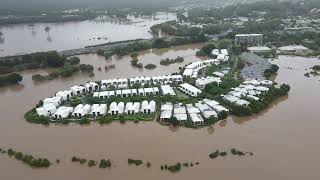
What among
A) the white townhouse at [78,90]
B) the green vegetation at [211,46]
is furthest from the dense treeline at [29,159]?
the green vegetation at [211,46]

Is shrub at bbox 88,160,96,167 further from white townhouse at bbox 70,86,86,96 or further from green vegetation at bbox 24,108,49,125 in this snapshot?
white townhouse at bbox 70,86,86,96

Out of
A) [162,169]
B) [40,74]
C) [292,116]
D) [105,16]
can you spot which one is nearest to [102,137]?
[162,169]

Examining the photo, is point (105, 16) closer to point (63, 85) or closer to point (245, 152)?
point (63, 85)

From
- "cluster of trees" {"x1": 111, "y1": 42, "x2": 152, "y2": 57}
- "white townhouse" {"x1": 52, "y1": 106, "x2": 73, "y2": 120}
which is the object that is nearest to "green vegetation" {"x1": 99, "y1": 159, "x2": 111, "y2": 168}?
"white townhouse" {"x1": 52, "y1": 106, "x2": 73, "y2": 120}

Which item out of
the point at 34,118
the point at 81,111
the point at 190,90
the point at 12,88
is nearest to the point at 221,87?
the point at 190,90

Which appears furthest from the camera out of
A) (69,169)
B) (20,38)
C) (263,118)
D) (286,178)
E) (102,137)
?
(20,38)

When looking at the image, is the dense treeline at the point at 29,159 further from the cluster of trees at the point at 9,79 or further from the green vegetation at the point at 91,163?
the cluster of trees at the point at 9,79

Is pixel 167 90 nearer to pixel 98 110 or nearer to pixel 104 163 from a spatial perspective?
pixel 98 110
